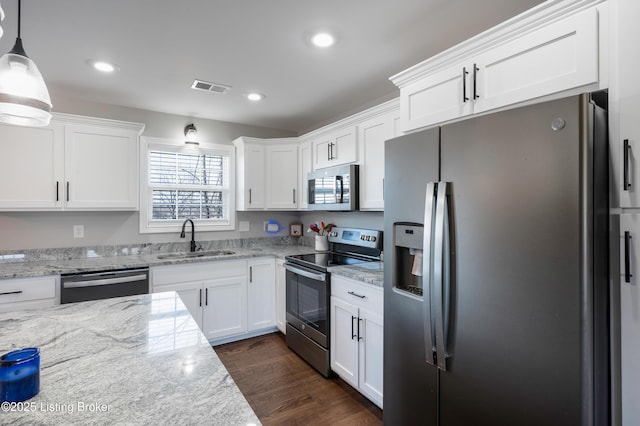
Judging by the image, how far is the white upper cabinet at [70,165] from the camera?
2.66m

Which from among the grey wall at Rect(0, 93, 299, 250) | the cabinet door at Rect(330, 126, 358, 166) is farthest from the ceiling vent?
the cabinet door at Rect(330, 126, 358, 166)

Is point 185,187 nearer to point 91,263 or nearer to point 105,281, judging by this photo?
point 91,263

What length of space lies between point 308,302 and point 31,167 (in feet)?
8.44

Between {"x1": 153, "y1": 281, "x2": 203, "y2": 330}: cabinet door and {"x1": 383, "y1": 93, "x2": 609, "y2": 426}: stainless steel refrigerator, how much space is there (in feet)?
7.01

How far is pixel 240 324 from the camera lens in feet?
10.9

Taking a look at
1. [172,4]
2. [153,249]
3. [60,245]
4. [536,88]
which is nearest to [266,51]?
[172,4]

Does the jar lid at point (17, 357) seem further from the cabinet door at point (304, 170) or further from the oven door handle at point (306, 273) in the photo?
the cabinet door at point (304, 170)

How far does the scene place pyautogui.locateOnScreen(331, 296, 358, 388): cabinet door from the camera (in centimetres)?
230

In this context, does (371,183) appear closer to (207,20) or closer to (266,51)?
(266,51)

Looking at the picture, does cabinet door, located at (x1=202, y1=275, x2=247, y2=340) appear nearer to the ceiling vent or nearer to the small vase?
the small vase

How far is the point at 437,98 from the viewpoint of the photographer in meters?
1.74

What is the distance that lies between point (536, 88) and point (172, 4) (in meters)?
1.80

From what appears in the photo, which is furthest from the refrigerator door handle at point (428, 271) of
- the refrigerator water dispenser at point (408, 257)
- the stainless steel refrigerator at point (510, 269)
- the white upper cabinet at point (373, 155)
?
the white upper cabinet at point (373, 155)

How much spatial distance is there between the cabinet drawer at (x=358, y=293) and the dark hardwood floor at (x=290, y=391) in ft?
2.29
